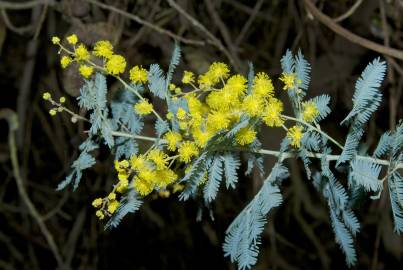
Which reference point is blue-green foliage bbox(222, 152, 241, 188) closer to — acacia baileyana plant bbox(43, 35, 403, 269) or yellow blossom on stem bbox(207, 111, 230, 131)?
acacia baileyana plant bbox(43, 35, 403, 269)

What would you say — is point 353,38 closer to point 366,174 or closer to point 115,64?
point 366,174

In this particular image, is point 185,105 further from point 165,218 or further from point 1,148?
point 1,148

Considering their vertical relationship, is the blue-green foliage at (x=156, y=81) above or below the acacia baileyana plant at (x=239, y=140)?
above

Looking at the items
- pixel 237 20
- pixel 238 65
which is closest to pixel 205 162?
pixel 238 65

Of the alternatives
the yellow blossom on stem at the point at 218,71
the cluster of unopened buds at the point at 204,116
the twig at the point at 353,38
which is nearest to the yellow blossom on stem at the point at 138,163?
the cluster of unopened buds at the point at 204,116

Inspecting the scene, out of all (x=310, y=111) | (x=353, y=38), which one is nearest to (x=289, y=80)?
(x=310, y=111)

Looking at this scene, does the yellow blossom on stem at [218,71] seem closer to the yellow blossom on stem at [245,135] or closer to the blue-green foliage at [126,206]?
the yellow blossom on stem at [245,135]

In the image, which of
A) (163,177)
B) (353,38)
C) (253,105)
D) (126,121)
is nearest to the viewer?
(253,105)
